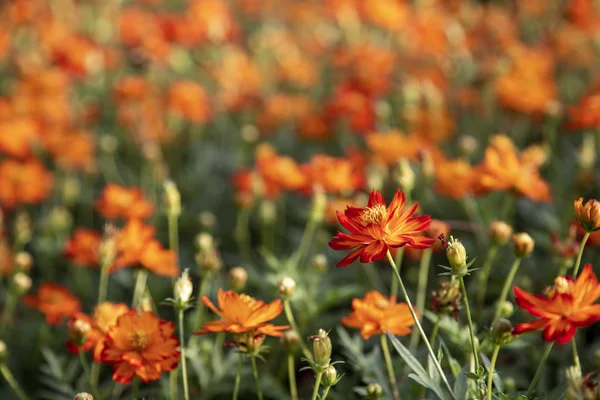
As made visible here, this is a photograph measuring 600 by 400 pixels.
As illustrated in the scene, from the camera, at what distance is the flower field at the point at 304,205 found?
112cm

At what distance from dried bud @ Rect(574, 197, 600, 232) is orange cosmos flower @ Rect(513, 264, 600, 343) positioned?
108mm

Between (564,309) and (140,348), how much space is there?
2.09ft

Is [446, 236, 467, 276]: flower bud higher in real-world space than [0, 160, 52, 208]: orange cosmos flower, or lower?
higher

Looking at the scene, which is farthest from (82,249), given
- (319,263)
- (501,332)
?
(501,332)

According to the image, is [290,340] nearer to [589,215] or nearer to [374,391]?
[374,391]

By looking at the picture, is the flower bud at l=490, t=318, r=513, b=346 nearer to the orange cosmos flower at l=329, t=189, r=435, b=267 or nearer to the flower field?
the flower field

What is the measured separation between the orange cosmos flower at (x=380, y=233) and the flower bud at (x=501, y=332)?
0.17 meters

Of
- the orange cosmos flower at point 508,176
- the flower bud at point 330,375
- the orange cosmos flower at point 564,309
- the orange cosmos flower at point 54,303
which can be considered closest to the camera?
the orange cosmos flower at point 564,309

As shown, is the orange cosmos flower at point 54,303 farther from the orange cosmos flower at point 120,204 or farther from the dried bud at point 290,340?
the dried bud at point 290,340

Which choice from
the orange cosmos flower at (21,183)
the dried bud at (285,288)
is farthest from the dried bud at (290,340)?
the orange cosmos flower at (21,183)

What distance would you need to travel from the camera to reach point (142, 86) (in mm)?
2525

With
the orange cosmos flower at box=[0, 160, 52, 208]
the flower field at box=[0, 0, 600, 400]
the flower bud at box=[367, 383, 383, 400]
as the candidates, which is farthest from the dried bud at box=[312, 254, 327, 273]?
the orange cosmos flower at box=[0, 160, 52, 208]

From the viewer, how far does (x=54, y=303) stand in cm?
174

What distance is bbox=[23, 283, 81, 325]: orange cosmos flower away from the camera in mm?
1700
